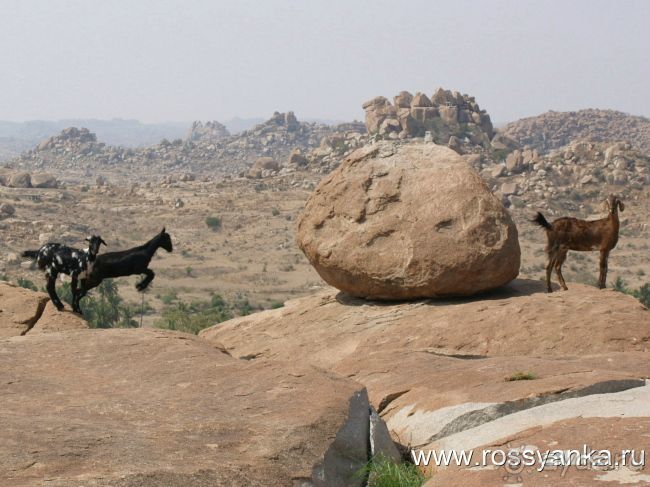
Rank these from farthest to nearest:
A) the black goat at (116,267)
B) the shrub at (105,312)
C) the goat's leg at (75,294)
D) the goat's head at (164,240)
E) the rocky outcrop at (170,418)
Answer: the shrub at (105,312) → the goat's head at (164,240) → the black goat at (116,267) → the goat's leg at (75,294) → the rocky outcrop at (170,418)

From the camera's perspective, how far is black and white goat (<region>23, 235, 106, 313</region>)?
38.7ft

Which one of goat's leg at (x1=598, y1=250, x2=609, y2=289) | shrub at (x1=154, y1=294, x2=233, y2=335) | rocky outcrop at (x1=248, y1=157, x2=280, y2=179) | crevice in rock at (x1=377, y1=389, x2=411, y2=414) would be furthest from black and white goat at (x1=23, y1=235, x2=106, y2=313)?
rocky outcrop at (x1=248, y1=157, x2=280, y2=179)

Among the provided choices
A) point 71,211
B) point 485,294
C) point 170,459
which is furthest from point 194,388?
point 71,211

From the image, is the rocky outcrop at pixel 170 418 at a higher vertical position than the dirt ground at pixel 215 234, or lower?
higher

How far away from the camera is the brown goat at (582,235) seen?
41.8ft

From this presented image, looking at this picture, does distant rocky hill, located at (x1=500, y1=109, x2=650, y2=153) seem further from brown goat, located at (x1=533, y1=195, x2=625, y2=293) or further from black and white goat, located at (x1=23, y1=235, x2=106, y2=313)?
black and white goat, located at (x1=23, y1=235, x2=106, y2=313)

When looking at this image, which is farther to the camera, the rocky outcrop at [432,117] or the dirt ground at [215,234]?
the rocky outcrop at [432,117]

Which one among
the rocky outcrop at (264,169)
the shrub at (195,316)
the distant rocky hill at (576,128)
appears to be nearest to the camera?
the shrub at (195,316)

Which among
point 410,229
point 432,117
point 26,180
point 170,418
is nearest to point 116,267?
point 410,229

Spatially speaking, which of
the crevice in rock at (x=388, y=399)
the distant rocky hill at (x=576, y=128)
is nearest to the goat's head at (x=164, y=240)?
the crevice in rock at (x=388, y=399)

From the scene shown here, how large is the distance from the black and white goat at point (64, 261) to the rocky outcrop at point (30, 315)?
A: 0.20 meters

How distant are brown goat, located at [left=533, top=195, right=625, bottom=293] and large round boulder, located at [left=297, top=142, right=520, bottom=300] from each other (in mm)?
872

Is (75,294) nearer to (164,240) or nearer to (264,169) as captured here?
(164,240)

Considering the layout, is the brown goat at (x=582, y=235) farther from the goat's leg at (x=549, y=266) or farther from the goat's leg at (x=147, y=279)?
the goat's leg at (x=147, y=279)
